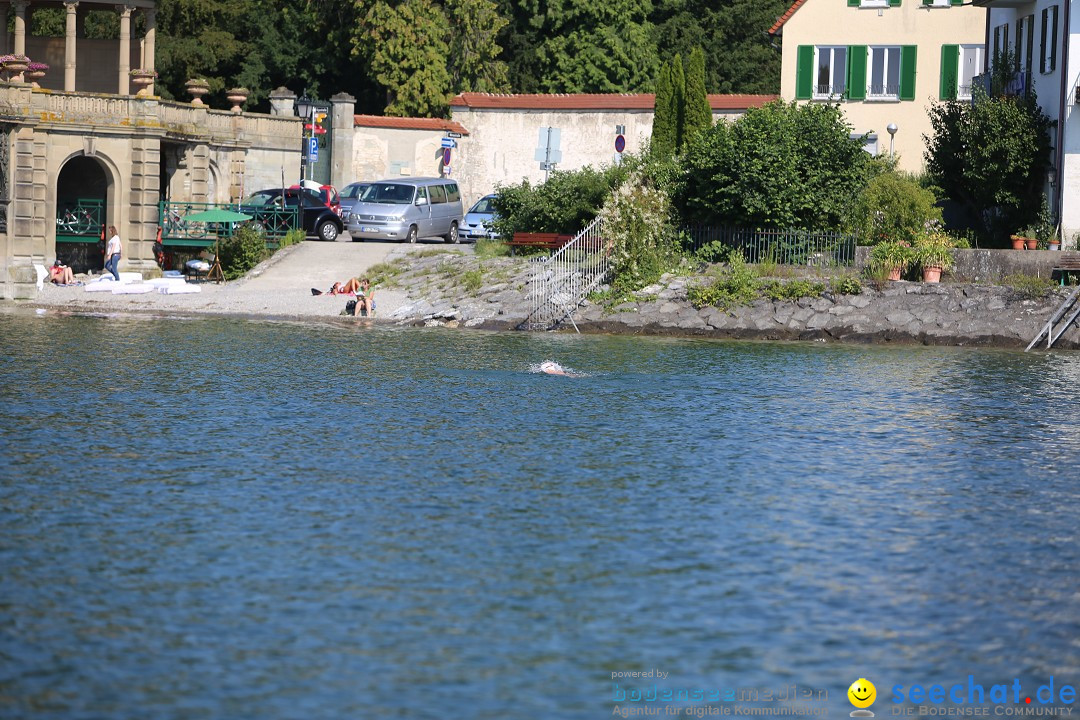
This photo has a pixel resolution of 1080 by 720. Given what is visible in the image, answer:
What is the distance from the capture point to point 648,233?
36188 mm

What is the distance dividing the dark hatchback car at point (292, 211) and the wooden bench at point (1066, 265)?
21.5 metres

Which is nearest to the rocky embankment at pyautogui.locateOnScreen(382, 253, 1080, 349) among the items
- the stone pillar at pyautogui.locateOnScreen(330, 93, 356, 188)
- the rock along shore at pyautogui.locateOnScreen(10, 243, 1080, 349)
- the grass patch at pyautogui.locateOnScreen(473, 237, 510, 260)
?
the rock along shore at pyautogui.locateOnScreen(10, 243, 1080, 349)

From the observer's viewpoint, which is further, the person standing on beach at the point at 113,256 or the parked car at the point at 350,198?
the parked car at the point at 350,198

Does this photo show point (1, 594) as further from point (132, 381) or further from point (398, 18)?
point (398, 18)

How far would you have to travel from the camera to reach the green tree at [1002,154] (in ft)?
121

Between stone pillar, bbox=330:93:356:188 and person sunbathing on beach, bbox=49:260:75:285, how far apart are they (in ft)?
54.1

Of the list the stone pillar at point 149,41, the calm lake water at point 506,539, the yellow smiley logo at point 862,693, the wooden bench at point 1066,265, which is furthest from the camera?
the stone pillar at point 149,41

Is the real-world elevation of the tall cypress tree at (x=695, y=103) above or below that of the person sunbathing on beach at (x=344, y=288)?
above

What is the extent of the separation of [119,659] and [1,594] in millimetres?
2032

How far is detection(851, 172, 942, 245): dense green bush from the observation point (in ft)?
119

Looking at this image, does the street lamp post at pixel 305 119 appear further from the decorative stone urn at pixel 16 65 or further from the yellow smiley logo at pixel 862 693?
the yellow smiley logo at pixel 862 693

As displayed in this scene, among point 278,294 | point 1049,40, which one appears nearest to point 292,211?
point 278,294

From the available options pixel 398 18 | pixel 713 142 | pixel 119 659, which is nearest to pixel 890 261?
pixel 713 142

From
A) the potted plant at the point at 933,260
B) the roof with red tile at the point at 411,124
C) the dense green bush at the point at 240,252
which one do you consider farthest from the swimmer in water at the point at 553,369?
the roof with red tile at the point at 411,124
